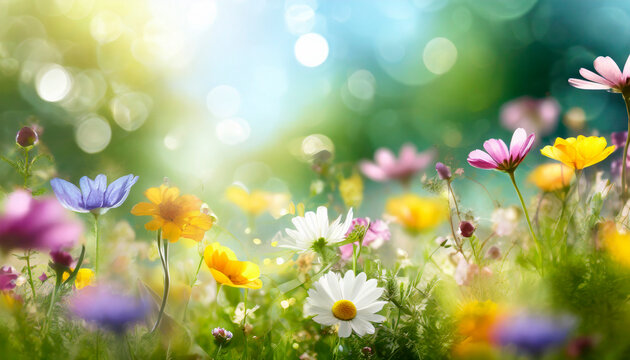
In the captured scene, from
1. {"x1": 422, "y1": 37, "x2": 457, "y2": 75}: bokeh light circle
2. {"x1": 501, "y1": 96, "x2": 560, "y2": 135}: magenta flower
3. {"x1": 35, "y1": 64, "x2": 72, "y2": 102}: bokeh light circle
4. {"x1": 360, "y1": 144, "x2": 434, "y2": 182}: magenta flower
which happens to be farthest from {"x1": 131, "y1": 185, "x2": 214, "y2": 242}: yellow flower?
{"x1": 35, "y1": 64, "x2": 72, "y2": 102}: bokeh light circle

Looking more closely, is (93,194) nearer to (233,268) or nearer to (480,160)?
(233,268)

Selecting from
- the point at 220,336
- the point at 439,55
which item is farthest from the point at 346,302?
the point at 439,55

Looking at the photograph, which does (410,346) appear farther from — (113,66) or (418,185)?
(113,66)

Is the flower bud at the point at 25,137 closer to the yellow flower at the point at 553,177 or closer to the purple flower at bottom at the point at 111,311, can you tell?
the purple flower at bottom at the point at 111,311

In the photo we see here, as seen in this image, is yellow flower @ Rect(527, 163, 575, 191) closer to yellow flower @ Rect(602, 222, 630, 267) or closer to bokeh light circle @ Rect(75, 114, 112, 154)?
yellow flower @ Rect(602, 222, 630, 267)

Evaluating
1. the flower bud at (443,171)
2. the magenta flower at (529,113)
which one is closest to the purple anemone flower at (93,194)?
the flower bud at (443,171)
